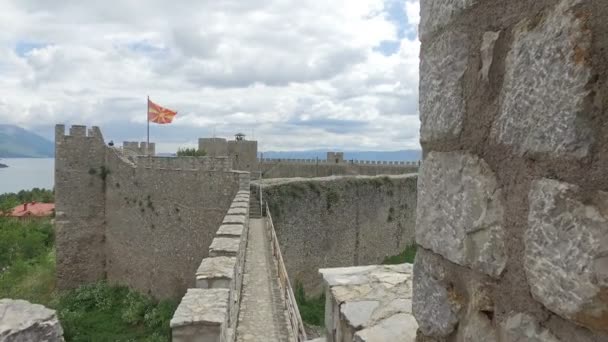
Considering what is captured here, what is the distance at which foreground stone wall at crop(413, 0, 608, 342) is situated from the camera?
3.23 ft

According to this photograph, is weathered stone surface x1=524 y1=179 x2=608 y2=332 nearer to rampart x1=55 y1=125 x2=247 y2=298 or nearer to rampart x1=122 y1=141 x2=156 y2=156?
rampart x1=55 y1=125 x2=247 y2=298

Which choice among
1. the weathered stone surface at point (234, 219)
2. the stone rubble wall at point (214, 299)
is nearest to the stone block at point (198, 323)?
the stone rubble wall at point (214, 299)

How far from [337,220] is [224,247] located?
1045 centimetres

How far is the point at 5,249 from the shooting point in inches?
1156

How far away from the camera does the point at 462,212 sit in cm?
142

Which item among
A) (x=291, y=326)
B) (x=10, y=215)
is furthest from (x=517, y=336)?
Result: (x=10, y=215)

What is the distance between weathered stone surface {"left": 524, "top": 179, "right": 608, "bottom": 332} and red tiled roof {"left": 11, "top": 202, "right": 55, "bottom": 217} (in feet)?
154

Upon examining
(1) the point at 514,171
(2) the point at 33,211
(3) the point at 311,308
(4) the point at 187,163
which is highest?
(1) the point at 514,171

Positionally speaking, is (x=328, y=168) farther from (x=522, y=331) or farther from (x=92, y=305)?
(x=522, y=331)

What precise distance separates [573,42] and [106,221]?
20.6 metres

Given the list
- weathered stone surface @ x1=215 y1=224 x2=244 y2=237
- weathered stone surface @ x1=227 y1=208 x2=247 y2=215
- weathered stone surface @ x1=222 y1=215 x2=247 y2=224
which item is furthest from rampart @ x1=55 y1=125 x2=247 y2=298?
weathered stone surface @ x1=215 y1=224 x2=244 y2=237

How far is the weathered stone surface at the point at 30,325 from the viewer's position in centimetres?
Result: 171

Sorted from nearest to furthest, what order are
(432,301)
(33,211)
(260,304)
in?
(432,301)
(260,304)
(33,211)

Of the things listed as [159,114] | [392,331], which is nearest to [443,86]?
[392,331]
